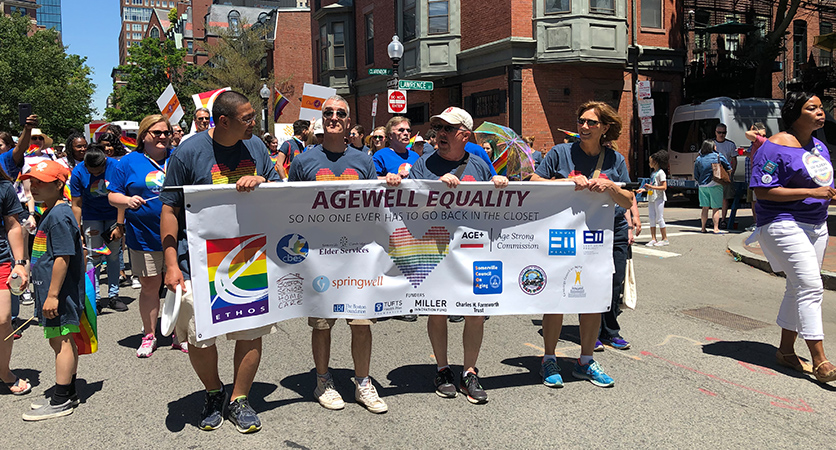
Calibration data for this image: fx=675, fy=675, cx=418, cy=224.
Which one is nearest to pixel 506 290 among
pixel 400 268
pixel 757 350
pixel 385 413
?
pixel 400 268

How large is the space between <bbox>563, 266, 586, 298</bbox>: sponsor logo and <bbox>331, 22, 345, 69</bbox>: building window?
30775 mm

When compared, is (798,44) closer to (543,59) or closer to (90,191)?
(543,59)

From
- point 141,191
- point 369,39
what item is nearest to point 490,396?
point 141,191

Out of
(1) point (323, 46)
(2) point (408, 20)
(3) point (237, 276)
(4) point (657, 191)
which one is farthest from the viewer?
(1) point (323, 46)

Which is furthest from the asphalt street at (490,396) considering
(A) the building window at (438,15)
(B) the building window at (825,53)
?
(B) the building window at (825,53)

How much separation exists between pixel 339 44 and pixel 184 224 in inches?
1237

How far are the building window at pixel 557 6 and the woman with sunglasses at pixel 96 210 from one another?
18020mm

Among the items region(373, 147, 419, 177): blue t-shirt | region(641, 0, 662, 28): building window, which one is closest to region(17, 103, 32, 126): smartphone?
region(373, 147, 419, 177): blue t-shirt

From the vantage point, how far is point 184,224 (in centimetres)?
410

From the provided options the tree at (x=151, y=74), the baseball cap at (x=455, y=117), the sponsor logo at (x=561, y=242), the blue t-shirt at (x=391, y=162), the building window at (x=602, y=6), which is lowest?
the sponsor logo at (x=561, y=242)

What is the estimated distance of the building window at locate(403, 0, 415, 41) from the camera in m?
27.2

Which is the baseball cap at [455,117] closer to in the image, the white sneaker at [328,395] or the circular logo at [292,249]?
the circular logo at [292,249]

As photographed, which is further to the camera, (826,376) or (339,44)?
(339,44)

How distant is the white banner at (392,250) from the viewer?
410cm
